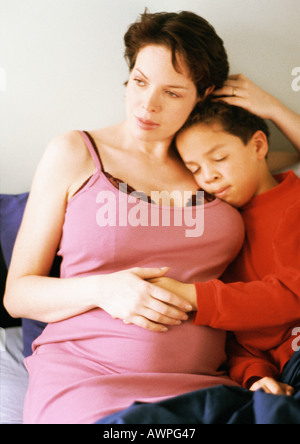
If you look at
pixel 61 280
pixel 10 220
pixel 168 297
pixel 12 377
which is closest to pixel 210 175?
pixel 168 297

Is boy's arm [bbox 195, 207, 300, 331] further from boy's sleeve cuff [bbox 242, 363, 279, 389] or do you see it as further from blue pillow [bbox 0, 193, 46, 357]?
blue pillow [bbox 0, 193, 46, 357]

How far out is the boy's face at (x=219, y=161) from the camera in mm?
1277

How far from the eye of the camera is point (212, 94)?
1402mm

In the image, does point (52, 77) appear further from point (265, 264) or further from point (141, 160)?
point (265, 264)

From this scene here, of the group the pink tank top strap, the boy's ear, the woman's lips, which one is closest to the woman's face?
the woman's lips

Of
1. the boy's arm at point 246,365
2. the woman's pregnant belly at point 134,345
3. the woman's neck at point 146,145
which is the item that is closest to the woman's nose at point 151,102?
the woman's neck at point 146,145

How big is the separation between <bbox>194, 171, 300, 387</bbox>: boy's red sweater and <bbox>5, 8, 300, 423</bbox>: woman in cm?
6

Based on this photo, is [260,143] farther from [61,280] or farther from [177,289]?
[61,280]

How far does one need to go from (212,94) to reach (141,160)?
31 centimetres

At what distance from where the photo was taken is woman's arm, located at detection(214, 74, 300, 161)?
4.60 ft

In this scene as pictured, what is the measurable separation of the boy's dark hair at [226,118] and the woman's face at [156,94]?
0.04m

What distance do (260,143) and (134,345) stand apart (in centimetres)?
71

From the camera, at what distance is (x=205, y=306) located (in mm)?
1104
